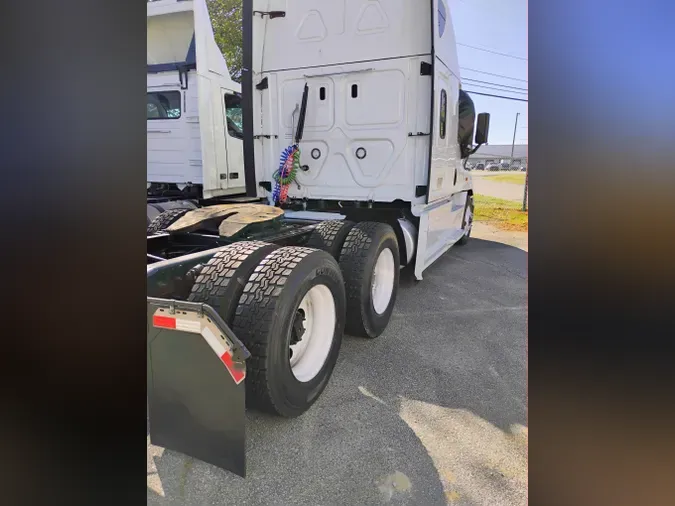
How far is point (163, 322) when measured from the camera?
2139mm

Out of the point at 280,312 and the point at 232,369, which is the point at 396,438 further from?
the point at 232,369

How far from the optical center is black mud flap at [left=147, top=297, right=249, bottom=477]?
205cm

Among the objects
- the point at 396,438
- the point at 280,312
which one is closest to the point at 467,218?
the point at 396,438

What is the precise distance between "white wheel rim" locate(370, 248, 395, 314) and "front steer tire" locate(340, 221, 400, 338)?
2.8 inches

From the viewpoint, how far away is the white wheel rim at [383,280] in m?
4.27

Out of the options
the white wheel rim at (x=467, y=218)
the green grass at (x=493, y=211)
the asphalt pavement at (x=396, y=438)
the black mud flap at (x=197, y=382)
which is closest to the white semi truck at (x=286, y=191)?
the black mud flap at (x=197, y=382)

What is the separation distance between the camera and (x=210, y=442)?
86.5 inches

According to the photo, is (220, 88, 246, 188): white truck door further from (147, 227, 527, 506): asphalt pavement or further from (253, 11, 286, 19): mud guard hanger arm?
(147, 227, 527, 506): asphalt pavement

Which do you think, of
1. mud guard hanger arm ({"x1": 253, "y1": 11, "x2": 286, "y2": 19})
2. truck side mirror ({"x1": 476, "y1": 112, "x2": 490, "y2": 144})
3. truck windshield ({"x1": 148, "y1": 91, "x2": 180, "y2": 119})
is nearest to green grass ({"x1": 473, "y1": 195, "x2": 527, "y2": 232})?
truck side mirror ({"x1": 476, "y1": 112, "x2": 490, "y2": 144})

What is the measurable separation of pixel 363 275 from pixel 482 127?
155 inches
